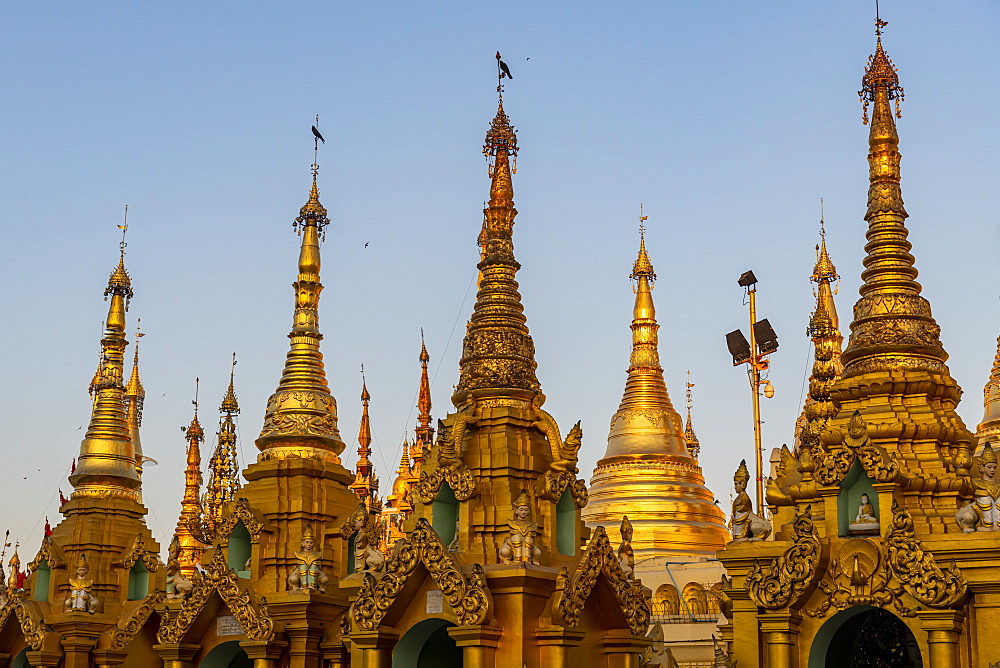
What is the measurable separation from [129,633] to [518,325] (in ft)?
37.0

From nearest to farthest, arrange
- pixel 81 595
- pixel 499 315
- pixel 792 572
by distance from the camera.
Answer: pixel 792 572
pixel 499 315
pixel 81 595

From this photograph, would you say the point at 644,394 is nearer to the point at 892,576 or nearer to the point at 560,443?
the point at 560,443

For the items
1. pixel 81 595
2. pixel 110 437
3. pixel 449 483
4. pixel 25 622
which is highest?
pixel 110 437

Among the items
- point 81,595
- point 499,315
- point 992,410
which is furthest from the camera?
point 992,410

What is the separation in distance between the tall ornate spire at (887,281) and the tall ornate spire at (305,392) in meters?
11.1

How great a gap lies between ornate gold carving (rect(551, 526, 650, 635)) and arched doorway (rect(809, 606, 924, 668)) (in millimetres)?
3092

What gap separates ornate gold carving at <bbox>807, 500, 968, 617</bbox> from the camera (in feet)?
62.4

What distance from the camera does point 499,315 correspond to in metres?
23.8

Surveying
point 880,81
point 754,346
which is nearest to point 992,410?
point 754,346

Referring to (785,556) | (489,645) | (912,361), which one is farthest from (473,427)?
(912,361)

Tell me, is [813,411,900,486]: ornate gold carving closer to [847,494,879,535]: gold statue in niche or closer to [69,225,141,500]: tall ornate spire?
[847,494,879,535]: gold statue in niche

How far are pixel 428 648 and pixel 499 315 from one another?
567cm

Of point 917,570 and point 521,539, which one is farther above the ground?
point 521,539

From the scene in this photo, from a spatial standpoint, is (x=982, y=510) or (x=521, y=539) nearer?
(x=982, y=510)
